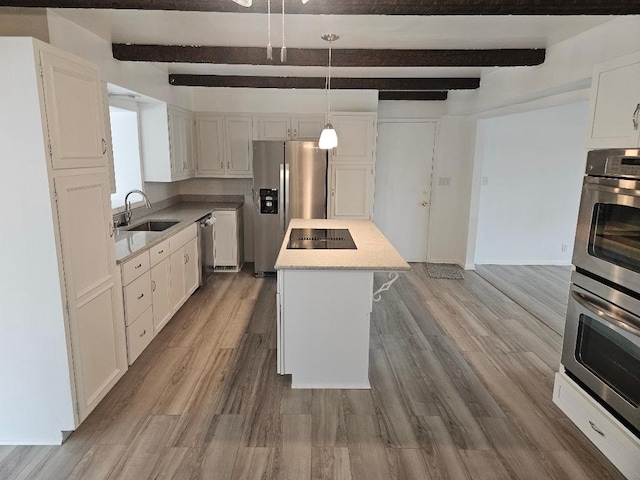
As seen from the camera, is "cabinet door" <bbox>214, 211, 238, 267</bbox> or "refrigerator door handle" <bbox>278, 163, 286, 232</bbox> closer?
"refrigerator door handle" <bbox>278, 163, 286, 232</bbox>

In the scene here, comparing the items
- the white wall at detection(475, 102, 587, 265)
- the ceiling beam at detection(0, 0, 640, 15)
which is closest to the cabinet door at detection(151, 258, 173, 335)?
the ceiling beam at detection(0, 0, 640, 15)

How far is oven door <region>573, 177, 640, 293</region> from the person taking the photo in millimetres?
1966

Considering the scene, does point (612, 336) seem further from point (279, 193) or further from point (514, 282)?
point (279, 193)

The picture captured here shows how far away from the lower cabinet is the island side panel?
1100 millimetres

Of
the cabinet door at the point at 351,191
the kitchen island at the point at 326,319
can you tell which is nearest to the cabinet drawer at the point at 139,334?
the kitchen island at the point at 326,319

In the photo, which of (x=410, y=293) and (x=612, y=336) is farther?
(x=410, y=293)

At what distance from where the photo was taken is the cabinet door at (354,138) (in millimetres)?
5164

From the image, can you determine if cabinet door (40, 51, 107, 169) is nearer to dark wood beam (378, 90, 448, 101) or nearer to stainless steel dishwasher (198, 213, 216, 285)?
stainless steel dishwasher (198, 213, 216, 285)

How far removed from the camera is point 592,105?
2301 mm

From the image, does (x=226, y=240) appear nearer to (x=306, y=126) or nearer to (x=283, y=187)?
(x=283, y=187)

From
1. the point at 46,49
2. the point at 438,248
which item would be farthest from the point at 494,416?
the point at 438,248

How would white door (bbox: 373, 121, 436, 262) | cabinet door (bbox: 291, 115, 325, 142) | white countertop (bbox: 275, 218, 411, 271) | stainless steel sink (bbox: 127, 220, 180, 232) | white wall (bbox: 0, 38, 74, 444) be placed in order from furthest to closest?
white door (bbox: 373, 121, 436, 262) → cabinet door (bbox: 291, 115, 325, 142) → stainless steel sink (bbox: 127, 220, 180, 232) → white countertop (bbox: 275, 218, 411, 271) → white wall (bbox: 0, 38, 74, 444)

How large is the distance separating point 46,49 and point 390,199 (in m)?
4.61

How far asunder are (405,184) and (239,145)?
2367 mm
